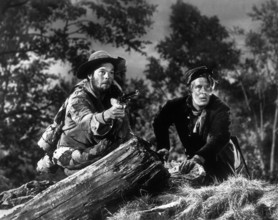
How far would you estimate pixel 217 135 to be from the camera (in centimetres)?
609

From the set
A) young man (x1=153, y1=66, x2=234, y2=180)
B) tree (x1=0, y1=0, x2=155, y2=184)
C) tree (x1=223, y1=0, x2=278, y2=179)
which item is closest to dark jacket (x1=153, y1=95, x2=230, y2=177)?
young man (x1=153, y1=66, x2=234, y2=180)

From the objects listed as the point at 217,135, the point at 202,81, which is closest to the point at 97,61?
the point at 202,81

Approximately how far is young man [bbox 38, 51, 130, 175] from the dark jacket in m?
0.42

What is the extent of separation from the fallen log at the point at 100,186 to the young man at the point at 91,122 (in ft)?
1.65

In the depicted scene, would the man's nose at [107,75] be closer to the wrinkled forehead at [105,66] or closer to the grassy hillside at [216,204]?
the wrinkled forehead at [105,66]

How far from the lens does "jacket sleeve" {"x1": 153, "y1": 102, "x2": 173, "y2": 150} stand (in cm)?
654

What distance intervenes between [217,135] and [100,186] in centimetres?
137

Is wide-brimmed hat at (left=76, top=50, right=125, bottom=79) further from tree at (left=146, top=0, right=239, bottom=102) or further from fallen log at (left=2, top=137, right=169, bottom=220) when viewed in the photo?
tree at (left=146, top=0, right=239, bottom=102)

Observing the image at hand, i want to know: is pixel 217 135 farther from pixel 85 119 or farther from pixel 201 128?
pixel 85 119

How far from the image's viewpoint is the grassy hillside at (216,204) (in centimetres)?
486

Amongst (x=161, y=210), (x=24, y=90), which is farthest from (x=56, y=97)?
(x=161, y=210)

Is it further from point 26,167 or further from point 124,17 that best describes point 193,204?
point 26,167

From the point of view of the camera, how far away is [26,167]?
2394cm

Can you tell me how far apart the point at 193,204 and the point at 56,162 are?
1.93 m
